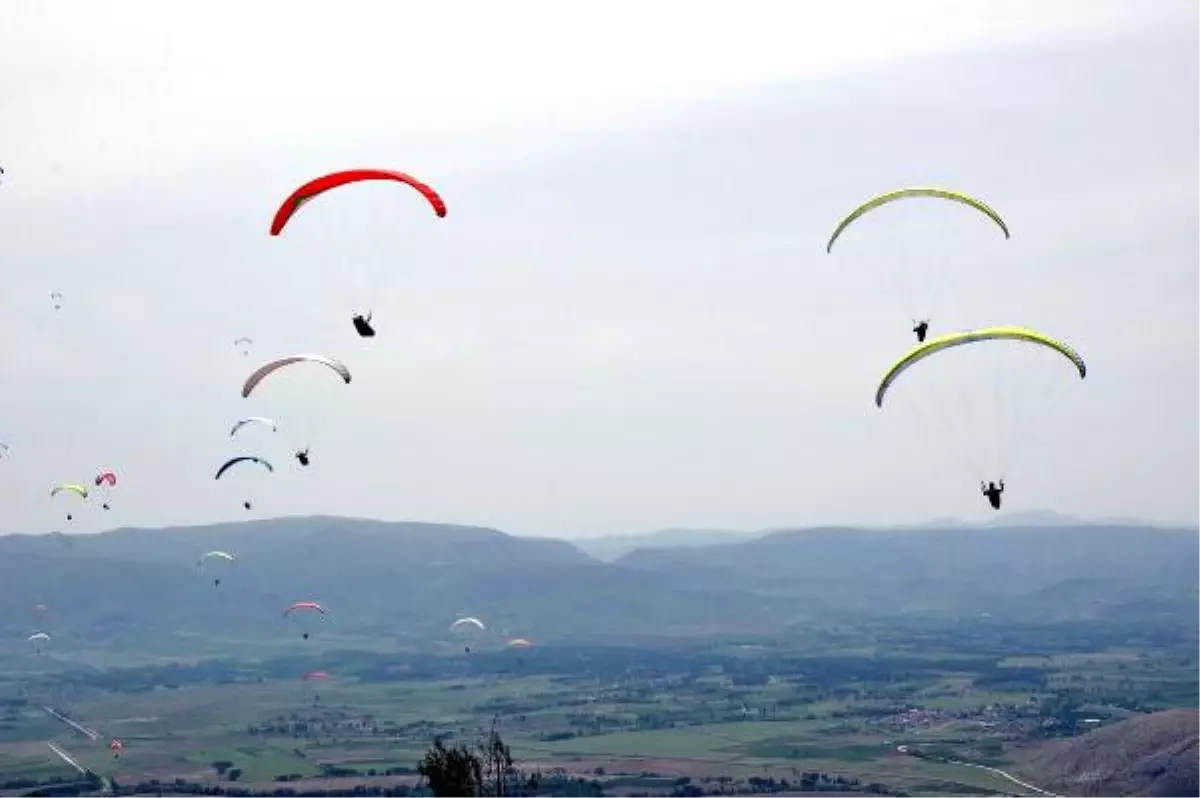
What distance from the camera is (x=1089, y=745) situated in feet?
585

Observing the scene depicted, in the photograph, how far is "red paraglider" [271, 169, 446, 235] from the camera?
4972cm

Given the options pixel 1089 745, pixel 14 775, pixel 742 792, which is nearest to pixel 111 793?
pixel 14 775

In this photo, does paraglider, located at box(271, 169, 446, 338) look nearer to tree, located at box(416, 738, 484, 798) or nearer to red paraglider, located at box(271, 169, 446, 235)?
red paraglider, located at box(271, 169, 446, 235)

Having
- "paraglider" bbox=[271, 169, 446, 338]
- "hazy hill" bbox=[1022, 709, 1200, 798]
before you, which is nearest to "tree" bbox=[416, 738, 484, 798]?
"paraglider" bbox=[271, 169, 446, 338]

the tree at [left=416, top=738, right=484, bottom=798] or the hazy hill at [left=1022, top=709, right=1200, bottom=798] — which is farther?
the hazy hill at [left=1022, top=709, right=1200, bottom=798]

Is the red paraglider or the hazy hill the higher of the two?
the red paraglider

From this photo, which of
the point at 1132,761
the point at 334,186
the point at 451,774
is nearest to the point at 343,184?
the point at 334,186

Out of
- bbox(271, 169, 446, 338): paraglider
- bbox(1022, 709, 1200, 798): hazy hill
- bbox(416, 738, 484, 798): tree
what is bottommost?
bbox(1022, 709, 1200, 798): hazy hill

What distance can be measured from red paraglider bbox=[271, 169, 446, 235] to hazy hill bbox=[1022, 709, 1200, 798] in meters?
122

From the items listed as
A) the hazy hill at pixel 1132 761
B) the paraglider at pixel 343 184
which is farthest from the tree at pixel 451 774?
the hazy hill at pixel 1132 761

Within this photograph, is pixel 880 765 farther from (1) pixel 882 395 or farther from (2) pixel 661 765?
(1) pixel 882 395

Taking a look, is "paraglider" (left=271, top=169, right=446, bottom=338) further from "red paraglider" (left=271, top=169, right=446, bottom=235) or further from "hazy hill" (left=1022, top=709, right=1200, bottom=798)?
"hazy hill" (left=1022, top=709, right=1200, bottom=798)

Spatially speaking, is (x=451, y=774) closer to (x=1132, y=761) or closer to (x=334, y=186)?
(x=334, y=186)

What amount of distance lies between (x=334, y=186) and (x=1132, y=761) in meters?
138
